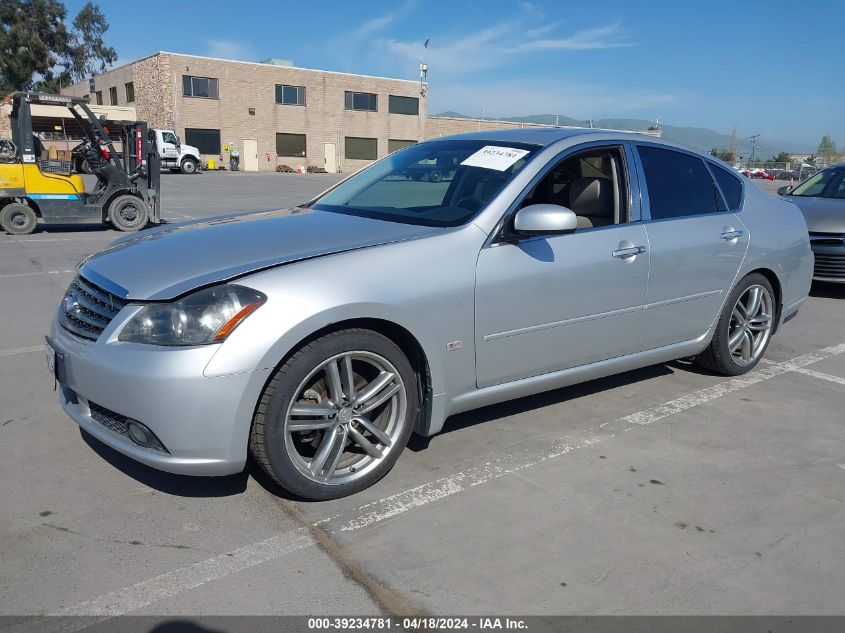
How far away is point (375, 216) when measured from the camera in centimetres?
382

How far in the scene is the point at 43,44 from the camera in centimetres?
6588

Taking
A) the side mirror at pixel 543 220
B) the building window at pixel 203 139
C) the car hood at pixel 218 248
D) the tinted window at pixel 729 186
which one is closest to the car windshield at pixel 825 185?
the tinted window at pixel 729 186

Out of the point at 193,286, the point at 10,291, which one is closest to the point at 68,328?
the point at 193,286

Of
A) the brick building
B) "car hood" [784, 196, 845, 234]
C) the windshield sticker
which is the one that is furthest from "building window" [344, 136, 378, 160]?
the windshield sticker

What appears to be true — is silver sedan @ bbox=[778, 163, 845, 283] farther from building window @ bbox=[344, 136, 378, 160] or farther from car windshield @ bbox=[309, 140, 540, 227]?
building window @ bbox=[344, 136, 378, 160]

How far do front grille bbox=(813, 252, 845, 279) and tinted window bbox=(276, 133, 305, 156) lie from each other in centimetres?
4503

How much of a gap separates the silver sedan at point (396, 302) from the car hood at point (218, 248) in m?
0.01

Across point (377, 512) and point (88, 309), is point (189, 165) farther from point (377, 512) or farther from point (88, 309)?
point (377, 512)

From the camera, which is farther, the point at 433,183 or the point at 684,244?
the point at 684,244

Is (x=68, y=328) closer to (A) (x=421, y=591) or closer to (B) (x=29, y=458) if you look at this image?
(B) (x=29, y=458)

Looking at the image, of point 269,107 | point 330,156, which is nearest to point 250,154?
point 269,107

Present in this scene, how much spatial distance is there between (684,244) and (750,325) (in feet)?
3.78

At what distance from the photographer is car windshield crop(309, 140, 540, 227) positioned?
12.2 ft

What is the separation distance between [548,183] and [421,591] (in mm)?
2476
